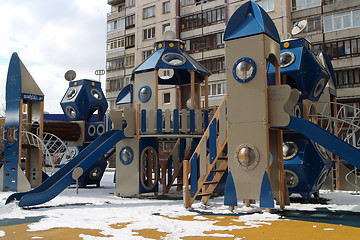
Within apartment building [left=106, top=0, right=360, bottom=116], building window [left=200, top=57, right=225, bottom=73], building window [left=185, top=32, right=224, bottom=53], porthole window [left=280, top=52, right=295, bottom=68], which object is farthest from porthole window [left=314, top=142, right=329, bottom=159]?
building window [left=185, top=32, right=224, bottom=53]

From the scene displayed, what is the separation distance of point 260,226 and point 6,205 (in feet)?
23.3

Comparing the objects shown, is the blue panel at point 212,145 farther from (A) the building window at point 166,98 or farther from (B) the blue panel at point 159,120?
(A) the building window at point 166,98

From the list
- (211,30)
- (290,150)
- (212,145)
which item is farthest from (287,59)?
(211,30)

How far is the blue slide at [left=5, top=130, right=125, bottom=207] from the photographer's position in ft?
37.4

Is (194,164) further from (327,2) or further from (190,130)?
Answer: (327,2)

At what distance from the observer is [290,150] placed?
41.6ft

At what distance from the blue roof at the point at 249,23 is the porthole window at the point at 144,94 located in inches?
190

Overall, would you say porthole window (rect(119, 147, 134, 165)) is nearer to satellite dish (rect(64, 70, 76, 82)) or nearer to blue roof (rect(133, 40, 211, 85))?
blue roof (rect(133, 40, 211, 85))

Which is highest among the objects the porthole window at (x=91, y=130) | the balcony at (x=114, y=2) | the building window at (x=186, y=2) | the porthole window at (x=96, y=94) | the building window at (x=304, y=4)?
the balcony at (x=114, y=2)

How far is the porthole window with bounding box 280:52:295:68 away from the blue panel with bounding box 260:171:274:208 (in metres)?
4.70

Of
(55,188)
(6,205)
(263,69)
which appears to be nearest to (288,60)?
(263,69)

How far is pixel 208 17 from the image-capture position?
125 feet

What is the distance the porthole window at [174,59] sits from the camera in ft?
48.5

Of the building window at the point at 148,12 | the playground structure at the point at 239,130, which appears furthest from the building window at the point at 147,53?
the playground structure at the point at 239,130
